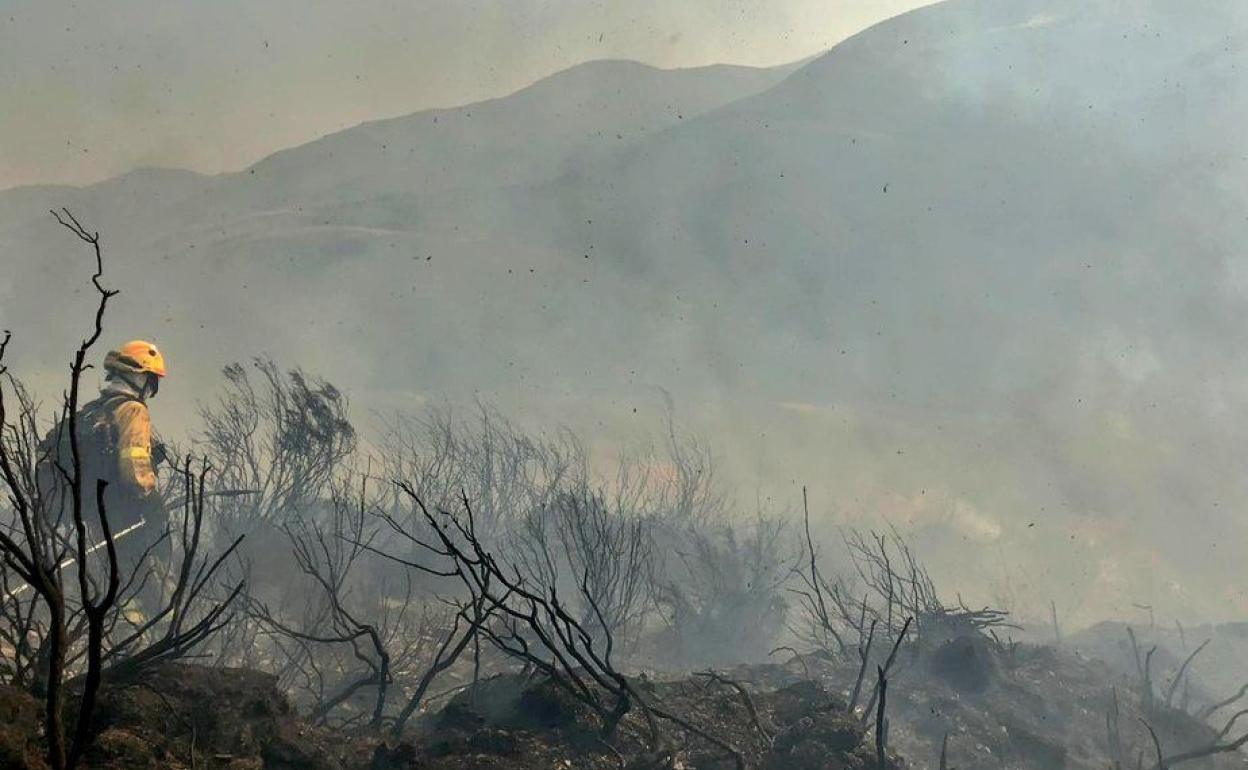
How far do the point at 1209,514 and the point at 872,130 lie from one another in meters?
40.6

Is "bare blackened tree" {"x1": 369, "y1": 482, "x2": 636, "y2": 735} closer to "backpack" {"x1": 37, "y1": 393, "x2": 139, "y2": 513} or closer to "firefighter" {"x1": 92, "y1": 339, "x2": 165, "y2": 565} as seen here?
"firefighter" {"x1": 92, "y1": 339, "x2": 165, "y2": 565}

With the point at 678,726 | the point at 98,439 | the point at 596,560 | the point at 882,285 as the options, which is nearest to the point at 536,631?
the point at 678,726

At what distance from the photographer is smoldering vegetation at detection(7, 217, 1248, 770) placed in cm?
375

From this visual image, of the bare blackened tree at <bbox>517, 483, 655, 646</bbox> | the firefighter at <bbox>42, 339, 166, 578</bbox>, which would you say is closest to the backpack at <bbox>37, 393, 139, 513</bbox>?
the firefighter at <bbox>42, 339, 166, 578</bbox>

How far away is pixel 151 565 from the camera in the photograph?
9047 millimetres

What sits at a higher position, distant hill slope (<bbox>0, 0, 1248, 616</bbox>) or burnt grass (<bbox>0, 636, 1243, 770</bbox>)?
distant hill slope (<bbox>0, 0, 1248, 616</bbox>)

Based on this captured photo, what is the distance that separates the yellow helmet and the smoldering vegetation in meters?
0.68

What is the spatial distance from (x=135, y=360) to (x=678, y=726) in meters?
5.72

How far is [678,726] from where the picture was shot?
607 cm

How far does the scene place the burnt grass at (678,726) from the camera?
3.85 metres

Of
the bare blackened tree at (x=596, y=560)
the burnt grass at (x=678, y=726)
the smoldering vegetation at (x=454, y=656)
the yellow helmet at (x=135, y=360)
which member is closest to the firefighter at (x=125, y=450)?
the yellow helmet at (x=135, y=360)

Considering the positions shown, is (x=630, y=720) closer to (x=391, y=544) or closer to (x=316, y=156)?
(x=391, y=544)

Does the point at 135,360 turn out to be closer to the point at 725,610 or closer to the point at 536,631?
the point at 536,631

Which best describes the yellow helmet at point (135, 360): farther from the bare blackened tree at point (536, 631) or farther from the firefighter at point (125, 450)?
the bare blackened tree at point (536, 631)
